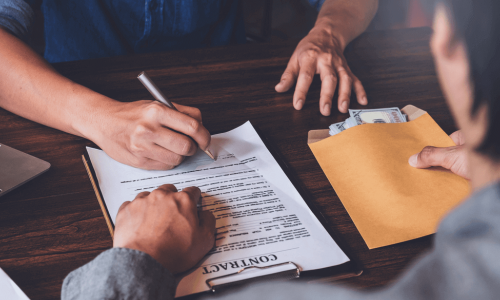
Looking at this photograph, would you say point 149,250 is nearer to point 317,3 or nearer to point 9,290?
point 9,290

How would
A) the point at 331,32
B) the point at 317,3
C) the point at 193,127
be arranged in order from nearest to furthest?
the point at 193,127 → the point at 331,32 → the point at 317,3

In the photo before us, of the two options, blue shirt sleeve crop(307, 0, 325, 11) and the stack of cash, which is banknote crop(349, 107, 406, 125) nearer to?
the stack of cash

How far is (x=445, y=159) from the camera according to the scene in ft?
2.18

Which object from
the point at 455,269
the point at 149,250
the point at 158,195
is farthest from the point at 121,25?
the point at 455,269

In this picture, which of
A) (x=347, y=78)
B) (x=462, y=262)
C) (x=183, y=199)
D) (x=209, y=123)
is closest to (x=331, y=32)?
(x=347, y=78)

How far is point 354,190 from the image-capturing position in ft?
2.15

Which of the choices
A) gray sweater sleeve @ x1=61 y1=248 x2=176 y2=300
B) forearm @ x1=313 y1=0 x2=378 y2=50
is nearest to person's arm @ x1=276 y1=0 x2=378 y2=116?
forearm @ x1=313 y1=0 x2=378 y2=50

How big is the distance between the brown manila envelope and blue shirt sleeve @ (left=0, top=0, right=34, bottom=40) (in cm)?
80

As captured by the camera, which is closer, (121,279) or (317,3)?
(121,279)

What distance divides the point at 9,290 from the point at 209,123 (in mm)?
478

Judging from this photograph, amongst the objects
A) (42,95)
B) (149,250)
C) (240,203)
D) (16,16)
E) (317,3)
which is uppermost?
(16,16)

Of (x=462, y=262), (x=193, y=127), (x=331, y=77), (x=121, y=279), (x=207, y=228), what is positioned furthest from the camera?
(x=331, y=77)

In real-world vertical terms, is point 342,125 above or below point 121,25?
below

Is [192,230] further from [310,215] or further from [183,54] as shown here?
[183,54]
